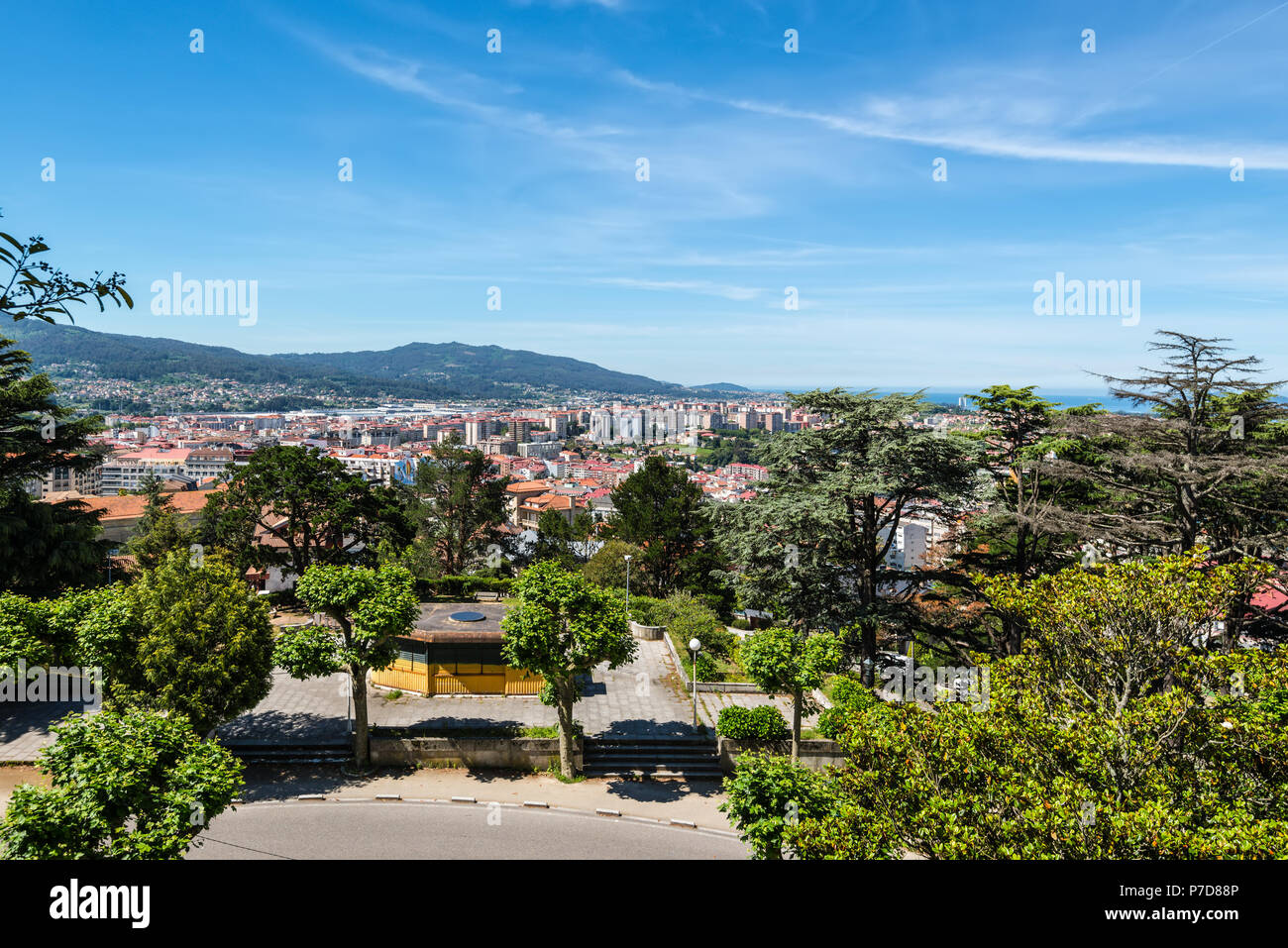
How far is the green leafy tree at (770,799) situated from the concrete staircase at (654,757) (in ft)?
21.0

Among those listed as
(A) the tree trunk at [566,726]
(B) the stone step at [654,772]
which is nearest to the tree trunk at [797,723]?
(B) the stone step at [654,772]

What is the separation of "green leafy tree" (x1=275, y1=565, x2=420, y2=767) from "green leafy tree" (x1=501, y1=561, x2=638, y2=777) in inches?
105

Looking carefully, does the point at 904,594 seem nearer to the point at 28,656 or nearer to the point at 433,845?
the point at 433,845

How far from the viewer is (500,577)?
33.6 meters

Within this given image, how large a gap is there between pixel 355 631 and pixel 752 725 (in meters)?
9.84

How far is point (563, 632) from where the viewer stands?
1719 cm

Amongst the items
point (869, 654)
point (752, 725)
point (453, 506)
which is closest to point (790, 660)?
point (752, 725)

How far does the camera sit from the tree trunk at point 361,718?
17.6 metres

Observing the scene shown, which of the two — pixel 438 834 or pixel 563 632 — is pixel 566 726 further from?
pixel 438 834

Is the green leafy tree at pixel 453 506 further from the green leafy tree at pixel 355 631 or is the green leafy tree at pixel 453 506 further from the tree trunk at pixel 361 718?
the tree trunk at pixel 361 718

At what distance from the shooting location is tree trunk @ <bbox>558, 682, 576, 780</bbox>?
1759cm

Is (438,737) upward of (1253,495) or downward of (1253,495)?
downward
